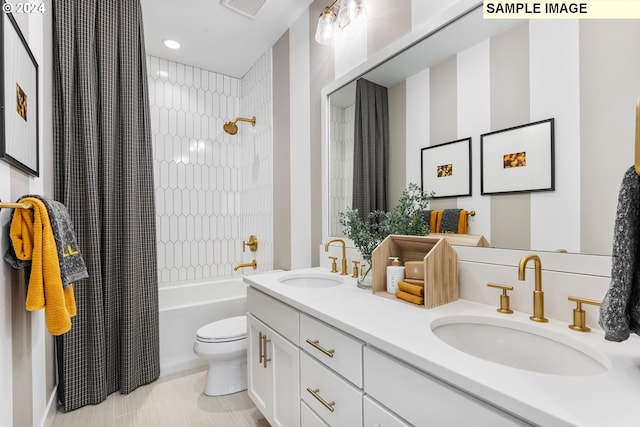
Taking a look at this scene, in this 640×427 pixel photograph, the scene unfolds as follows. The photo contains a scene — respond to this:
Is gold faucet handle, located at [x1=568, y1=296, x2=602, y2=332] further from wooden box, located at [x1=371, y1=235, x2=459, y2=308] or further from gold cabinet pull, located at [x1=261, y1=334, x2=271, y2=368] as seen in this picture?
gold cabinet pull, located at [x1=261, y1=334, x2=271, y2=368]

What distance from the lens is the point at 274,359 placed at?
1441 millimetres

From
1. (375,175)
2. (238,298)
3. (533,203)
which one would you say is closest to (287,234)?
(238,298)

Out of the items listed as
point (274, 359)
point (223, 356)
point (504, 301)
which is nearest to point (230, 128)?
point (223, 356)

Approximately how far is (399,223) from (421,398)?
0.79 meters

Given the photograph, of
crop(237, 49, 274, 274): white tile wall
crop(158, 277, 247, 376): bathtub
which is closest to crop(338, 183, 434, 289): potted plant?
crop(237, 49, 274, 274): white tile wall

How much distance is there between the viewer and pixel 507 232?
1.08m

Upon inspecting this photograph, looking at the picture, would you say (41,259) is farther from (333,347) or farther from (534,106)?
(534,106)

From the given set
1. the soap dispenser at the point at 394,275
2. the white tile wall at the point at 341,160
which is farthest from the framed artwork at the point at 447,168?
the white tile wall at the point at 341,160

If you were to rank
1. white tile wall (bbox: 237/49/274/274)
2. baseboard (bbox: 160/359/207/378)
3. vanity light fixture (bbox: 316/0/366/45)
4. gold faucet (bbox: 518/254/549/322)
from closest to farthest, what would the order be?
gold faucet (bbox: 518/254/549/322), vanity light fixture (bbox: 316/0/366/45), baseboard (bbox: 160/359/207/378), white tile wall (bbox: 237/49/274/274)

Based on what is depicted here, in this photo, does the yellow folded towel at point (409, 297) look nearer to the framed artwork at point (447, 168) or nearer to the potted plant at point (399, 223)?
the potted plant at point (399, 223)

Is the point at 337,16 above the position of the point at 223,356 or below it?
above

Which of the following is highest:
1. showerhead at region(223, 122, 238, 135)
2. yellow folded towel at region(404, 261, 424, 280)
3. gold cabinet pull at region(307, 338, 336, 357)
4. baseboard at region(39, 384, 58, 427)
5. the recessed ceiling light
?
the recessed ceiling light

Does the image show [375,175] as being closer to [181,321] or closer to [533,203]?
[533,203]

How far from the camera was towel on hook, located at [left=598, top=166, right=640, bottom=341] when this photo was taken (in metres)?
0.61
